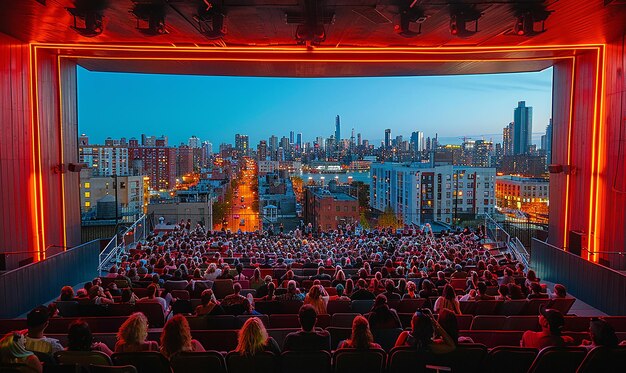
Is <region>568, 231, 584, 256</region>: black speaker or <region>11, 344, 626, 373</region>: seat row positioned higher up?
<region>11, 344, 626, 373</region>: seat row

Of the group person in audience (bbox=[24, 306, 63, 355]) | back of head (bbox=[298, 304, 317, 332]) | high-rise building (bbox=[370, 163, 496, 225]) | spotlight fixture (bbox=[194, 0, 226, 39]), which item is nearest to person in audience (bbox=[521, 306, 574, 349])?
back of head (bbox=[298, 304, 317, 332])

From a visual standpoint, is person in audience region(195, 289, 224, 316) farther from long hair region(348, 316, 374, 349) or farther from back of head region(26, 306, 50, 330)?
long hair region(348, 316, 374, 349)

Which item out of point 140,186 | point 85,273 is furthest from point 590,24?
point 140,186

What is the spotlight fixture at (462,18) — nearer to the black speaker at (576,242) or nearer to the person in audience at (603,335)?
the person in audience at (603,335)

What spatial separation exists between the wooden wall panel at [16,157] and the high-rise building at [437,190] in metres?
65.6

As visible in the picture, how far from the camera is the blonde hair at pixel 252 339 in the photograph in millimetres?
3607

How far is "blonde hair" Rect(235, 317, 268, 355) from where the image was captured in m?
3.61

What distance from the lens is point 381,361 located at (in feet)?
11.6

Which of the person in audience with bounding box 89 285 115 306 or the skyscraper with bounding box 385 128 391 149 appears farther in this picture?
the skyscraper with bounding box 385 128 391 149

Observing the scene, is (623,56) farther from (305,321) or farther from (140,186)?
(140,186)

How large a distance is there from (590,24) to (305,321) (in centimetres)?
857

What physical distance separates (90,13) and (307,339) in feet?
22.7

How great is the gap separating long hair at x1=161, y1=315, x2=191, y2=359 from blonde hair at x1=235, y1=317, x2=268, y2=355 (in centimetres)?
45

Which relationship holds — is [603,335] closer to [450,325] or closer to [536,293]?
[450,325]
